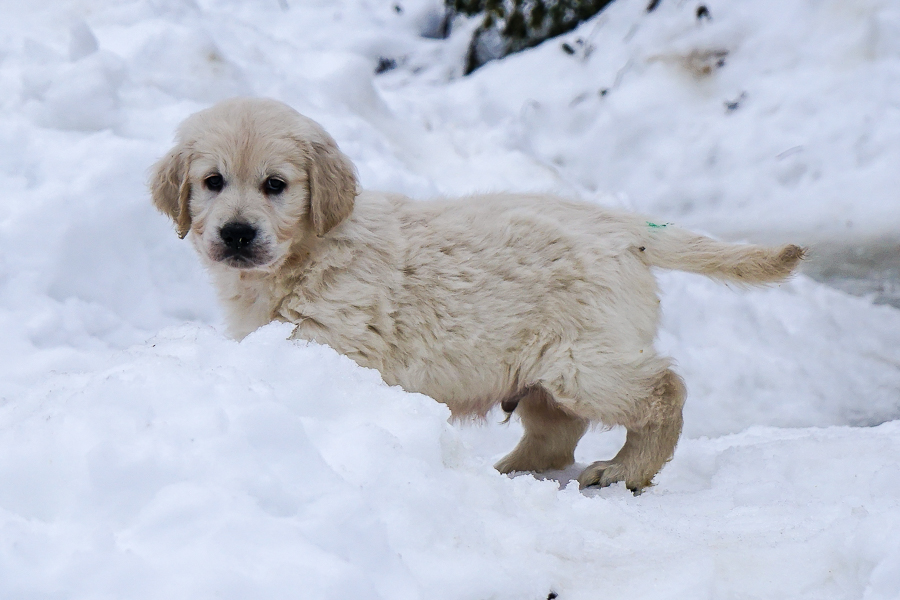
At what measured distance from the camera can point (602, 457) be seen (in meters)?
4.61

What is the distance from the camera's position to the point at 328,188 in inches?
130

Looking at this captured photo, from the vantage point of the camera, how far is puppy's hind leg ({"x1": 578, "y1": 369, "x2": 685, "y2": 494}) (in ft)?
11.5

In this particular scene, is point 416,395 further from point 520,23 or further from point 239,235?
point 520,23

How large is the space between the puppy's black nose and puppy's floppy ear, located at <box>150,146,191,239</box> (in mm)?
368

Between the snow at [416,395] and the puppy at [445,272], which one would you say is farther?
the puppy at [445,272]

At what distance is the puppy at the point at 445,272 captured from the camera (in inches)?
126

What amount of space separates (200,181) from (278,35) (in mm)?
7885

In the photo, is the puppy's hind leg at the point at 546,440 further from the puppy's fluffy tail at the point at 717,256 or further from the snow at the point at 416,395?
the puppy's fluffy tail at the point at 717,256

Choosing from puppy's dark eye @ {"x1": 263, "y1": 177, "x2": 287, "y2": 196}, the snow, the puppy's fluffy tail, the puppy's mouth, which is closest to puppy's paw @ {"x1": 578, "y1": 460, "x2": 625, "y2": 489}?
the snow

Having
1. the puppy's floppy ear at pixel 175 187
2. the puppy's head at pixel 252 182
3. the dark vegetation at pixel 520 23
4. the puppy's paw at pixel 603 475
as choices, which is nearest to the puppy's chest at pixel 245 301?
the puppy's head at pixel 252 182

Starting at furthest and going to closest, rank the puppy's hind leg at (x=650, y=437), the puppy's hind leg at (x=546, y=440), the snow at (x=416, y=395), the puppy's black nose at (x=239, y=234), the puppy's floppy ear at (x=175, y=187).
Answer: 1. the puppy's hind leg at (x=546, y=440)
2. the puppy's hind leg at (x=650, y=437)
3. the puppy's floppy ear at (x=175, y=187)
4. the puppy's black nose at (x=239, y=234)
5. the snow at (x=416, y=395)

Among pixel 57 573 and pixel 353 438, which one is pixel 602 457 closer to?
pixel 353 438

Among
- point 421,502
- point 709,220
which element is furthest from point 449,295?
point 709,220

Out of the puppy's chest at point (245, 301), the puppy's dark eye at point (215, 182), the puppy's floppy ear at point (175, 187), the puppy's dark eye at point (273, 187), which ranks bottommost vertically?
the puppy's chest at point (245, 301)
